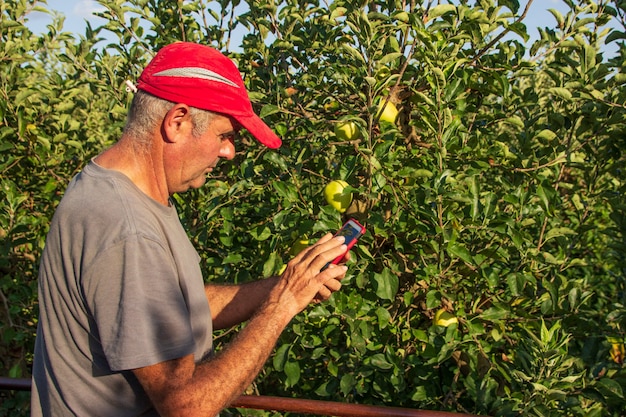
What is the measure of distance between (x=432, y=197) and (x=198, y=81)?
868 mm

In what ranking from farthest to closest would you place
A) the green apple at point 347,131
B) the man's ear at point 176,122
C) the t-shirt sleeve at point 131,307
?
the green apple at point 347,131, the man's ear at point 176,122, the t-shirt sleeve at point 131,307

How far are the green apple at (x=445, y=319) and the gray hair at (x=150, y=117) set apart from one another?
1.19 metres

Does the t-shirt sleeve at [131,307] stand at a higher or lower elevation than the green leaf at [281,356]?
higher

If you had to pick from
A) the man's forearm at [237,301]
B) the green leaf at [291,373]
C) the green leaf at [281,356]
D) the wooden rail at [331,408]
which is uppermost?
the man's forearm at [237,301]

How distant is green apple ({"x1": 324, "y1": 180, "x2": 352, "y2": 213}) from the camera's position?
2.19m

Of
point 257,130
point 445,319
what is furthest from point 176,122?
point 445,319

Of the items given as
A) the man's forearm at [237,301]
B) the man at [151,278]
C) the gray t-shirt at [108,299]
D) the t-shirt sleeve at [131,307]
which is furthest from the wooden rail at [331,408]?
the t-shirt sleeve at [131,307]

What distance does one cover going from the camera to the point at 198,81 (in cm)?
133

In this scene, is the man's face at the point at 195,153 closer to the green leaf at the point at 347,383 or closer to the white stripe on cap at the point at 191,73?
the white stripe on cap at the point at 191,73

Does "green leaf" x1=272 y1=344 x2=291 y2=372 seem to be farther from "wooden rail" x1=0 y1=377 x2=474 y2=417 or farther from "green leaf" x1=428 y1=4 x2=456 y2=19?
"green leaf" x1=428 y1=4 x2=456 y2=19

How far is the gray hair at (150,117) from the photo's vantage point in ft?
4.35

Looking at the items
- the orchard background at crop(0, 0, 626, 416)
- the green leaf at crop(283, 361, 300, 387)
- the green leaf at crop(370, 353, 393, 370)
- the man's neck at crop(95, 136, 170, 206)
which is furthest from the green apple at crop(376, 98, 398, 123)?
the man's neck at crop(95, 136, 170, 206)

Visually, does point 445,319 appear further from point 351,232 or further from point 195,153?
point 195,153

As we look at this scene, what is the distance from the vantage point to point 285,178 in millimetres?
2463
